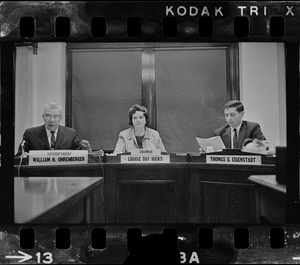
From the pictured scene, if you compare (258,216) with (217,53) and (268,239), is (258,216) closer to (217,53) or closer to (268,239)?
(268,239)

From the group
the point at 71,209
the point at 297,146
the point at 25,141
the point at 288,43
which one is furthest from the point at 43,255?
the point at 288,43

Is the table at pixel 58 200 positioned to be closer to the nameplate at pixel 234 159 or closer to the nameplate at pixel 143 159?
the nameplate at pixel 143 159

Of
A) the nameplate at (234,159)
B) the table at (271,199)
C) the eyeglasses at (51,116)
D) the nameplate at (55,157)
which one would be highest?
the eyeglasses at (51,116)

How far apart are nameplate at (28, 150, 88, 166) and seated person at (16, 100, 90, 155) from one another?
12 millimetres

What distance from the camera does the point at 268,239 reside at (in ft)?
3.19

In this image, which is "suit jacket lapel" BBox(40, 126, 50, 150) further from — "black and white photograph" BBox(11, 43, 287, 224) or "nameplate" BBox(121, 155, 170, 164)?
"nameplate" BBox(121, 155, 170, 164)

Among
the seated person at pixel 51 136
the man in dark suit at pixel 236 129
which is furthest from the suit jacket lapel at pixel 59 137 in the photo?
the man in dark suit at pixel 236 129

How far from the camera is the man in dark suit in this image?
1.08 meters

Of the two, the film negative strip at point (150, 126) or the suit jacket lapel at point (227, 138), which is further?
the suit jacket lapel at point (227, 138)

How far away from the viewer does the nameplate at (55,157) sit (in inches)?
40.3

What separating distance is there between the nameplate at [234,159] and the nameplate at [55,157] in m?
0.40

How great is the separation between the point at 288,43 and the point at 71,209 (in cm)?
67

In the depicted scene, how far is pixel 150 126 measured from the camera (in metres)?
1.18

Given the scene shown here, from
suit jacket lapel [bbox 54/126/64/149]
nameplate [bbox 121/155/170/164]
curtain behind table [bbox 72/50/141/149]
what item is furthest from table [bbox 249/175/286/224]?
suit jacket lapel [bbox 54/126/64/149]
